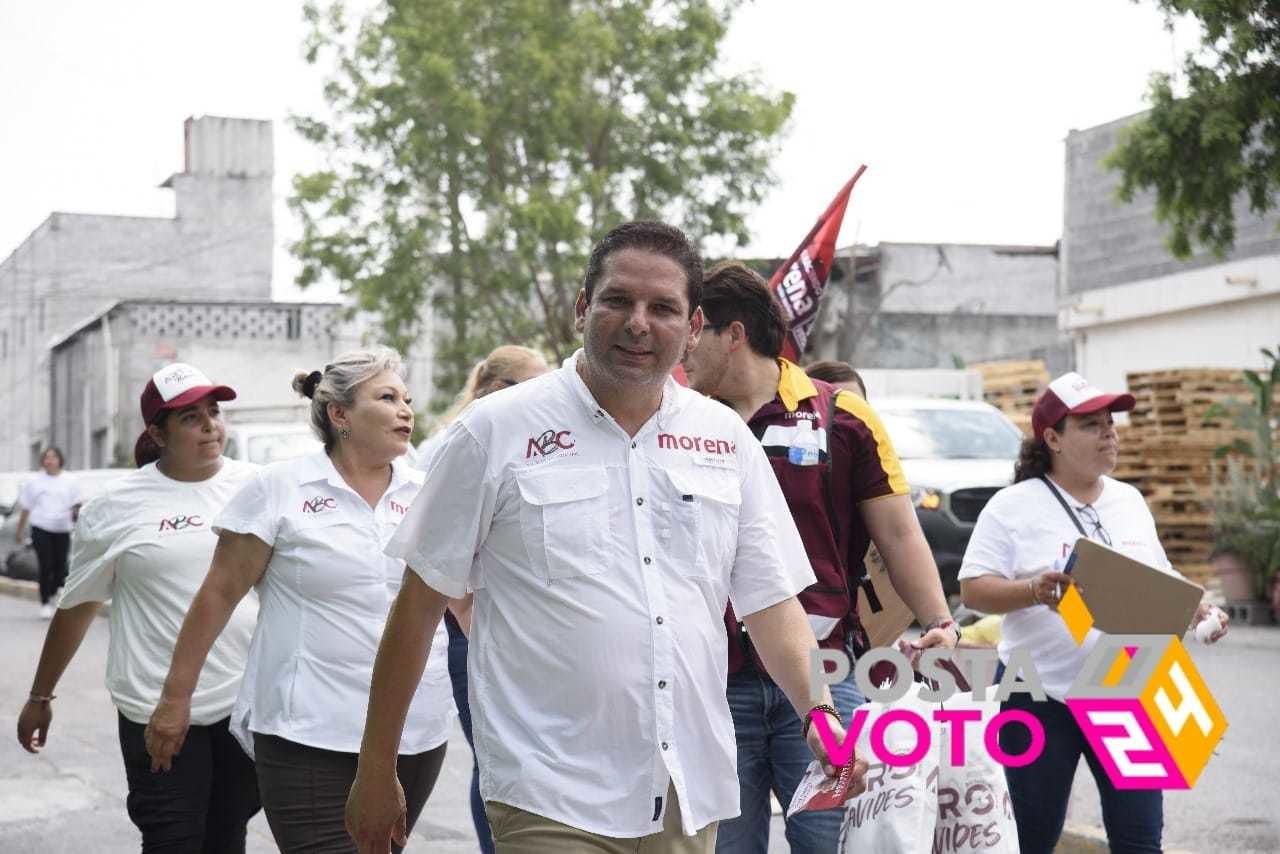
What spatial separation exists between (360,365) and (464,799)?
4.63 m

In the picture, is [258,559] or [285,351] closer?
[258,559]

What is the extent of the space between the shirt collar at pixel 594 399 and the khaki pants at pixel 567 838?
759mm

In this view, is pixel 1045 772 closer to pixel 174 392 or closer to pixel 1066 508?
pixel 1066 508

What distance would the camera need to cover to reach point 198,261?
4922 cm

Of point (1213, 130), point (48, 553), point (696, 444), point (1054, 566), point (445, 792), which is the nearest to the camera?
point (696, 444)

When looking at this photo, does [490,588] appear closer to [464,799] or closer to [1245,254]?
[464,799]

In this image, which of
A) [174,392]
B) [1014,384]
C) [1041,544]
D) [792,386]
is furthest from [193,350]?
[792,386]

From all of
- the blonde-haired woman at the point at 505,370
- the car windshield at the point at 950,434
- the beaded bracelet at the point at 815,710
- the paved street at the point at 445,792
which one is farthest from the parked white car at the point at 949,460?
the beaded bracelet at the point at 815,710

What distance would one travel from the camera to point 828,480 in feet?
16.5

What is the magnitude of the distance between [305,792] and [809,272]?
103 inches

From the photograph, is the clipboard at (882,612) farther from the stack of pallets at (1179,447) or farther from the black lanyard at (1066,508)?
the stack of pallets at (1179,447)

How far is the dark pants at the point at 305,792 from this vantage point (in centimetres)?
482

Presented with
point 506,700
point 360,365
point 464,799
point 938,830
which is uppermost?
point 360,365

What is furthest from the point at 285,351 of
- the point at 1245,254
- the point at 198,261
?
the point at 1245,254
